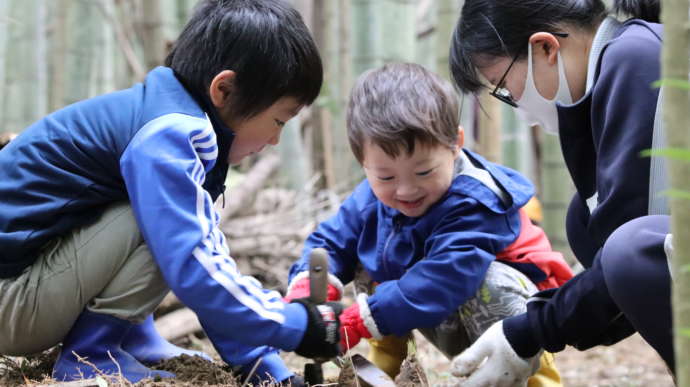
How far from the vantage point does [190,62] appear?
1.80 m

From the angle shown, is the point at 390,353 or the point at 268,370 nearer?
the point at 268,370

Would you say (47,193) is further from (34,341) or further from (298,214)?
(298,214)

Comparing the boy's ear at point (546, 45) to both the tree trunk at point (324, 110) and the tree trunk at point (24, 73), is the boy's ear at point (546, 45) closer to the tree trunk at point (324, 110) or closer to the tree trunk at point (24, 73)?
the tree trunk at point (324, 110)

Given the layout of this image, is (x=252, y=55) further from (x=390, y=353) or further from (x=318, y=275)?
(x=390, y=353)

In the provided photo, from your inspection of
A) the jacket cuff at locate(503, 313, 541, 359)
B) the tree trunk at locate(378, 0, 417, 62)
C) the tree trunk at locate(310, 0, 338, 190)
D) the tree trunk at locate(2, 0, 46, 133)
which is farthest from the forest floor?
the tree trunk at locate(2, 0, 46, 133)

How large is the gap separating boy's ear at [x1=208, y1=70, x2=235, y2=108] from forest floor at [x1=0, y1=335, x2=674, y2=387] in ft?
1.88

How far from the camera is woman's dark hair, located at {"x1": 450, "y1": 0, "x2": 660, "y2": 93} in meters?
1.71

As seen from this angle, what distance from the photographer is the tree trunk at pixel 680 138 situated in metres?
0.72

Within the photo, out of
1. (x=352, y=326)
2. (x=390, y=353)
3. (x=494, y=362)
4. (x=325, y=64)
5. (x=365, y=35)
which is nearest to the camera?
(x=494, y=362)

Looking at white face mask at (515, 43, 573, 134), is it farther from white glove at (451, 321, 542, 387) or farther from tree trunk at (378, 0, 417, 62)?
tree trunk at (378, 0, 417, 62)

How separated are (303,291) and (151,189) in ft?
1.95

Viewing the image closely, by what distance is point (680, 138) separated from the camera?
0.72 metres

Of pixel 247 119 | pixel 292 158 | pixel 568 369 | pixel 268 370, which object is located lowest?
pixel 568 369

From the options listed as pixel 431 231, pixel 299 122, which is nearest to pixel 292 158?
pixel 299 122
